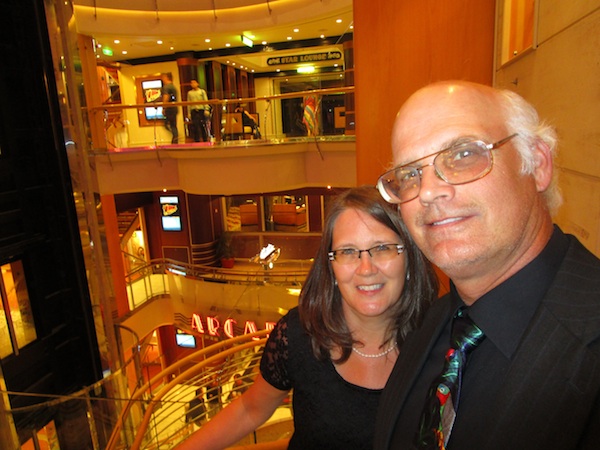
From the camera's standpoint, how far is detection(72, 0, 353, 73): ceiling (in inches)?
408

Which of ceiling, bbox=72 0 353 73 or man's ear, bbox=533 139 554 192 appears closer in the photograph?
man's ear, bbox=533 139 554 192

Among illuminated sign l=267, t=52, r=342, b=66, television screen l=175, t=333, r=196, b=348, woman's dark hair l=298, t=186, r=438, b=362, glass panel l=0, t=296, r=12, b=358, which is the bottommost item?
television screen l=175, t=333, r=196, b=348

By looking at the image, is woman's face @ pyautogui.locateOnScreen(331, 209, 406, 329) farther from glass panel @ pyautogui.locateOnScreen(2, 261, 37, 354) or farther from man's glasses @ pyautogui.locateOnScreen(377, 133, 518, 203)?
glass panel @ pyautogui.locateOnScreen(2, 261, 37, 354)

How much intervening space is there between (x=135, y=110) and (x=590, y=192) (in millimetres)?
8804

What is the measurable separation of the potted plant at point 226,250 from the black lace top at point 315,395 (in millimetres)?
13490

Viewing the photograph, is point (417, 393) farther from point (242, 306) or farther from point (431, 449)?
point (242, 306)

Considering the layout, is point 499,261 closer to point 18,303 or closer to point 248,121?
point 18,303

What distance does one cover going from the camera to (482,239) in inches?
32.9

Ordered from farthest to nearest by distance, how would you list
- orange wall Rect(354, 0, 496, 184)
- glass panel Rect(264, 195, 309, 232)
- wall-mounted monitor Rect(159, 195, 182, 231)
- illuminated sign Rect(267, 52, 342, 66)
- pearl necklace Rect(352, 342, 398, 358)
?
1. glass panel Rect(264, 195, 309, 232)
2. illuminated sign Rect(267, 52, 342, 66)
3. wall-mounted monitor Rect(159, 195, 182, 231)
4. orange wall Rect(354, 0, 496, 184)
5. pearl necklace Rect(352, 342, 398, 358)

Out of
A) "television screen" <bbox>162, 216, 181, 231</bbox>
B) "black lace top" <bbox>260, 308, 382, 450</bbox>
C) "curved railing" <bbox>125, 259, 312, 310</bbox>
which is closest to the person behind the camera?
"black lace top" <bbox>260, 308, 382, 450</bbox>

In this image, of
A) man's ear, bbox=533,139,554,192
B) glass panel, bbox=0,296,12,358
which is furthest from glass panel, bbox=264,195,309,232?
man's ear, bbox=533,139,554,192

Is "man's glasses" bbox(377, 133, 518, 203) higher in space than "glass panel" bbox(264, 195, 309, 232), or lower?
higher

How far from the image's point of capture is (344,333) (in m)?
1.59

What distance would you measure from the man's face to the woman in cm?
56
